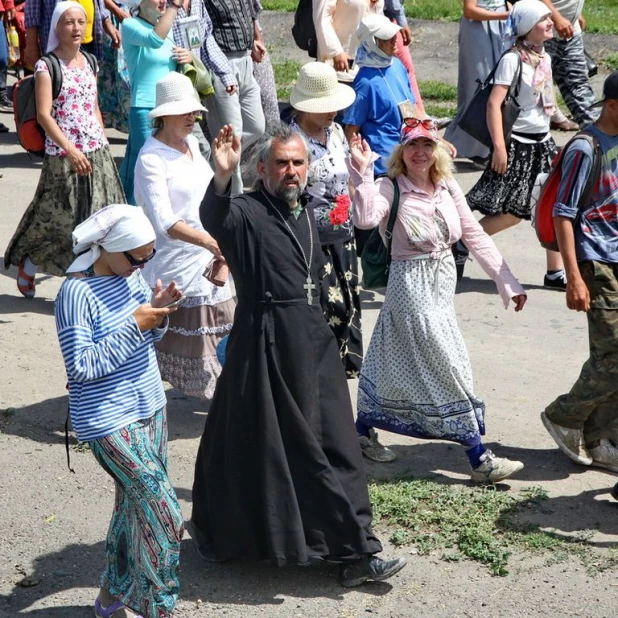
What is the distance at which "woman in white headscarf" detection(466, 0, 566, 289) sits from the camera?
27.9 ft

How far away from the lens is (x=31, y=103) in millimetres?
7961

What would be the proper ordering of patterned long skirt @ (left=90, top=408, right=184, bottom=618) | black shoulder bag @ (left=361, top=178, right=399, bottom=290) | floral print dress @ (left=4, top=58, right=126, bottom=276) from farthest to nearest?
floral print dress @ (left=4, top=58, right=126, bottom=276)
black shoulder bag @ (left=361, top=178, right=399, bottom=290)
patterned long skirt @ (left=90, top=408, right=184, bottom=618)

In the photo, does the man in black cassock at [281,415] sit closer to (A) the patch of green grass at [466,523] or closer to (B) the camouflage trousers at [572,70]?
(A) the patch of green grass at [466,523]

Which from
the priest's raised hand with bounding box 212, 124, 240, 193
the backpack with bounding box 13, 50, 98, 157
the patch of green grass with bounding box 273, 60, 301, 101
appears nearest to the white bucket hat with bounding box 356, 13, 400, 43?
the backpack with bounding box 13, 50, 98, 157

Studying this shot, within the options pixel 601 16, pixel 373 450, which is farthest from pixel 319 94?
pixel 601 16

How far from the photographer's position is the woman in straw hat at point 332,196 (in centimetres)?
661

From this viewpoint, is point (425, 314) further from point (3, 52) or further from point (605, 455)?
point (3, 52)

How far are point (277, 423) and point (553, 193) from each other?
1.91 meters

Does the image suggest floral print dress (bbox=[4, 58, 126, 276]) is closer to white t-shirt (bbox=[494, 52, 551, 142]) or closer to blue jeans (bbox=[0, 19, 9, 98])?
white t-shirt (bbox=[494, 52, 551, 142])

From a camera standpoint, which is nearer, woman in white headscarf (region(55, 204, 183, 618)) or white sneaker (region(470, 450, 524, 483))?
woman in white headscarf (region(55, 204, 183, 618))

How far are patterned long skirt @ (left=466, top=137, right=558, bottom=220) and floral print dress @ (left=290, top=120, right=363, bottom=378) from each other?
7.93ft

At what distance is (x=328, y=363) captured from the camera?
5.20 meters

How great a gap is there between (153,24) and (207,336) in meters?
2.92

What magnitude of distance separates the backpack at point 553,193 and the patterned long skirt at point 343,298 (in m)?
1.07
